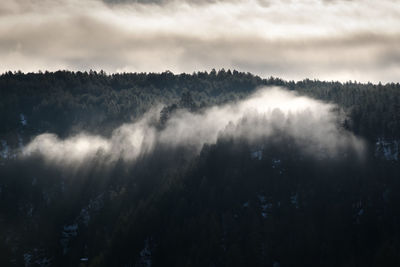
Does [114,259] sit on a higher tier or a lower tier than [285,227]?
lower

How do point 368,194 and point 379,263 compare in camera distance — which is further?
point 368,194

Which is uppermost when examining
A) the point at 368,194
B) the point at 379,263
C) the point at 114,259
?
the point at 368,194

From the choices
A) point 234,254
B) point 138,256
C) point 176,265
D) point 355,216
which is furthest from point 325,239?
point 138,256

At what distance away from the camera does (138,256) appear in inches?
7667

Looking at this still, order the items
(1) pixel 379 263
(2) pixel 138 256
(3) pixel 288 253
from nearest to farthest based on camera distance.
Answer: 1. (1) pixel 379 263
2. (3) pixel 288 253
3. (2) pixel 138 256

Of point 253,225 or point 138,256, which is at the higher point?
point 253,225

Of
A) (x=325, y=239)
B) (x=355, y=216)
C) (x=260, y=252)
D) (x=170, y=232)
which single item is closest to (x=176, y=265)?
(x=170, y=232)

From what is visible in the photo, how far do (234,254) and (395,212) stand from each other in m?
51.6

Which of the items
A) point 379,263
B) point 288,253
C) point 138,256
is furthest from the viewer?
point 138,256

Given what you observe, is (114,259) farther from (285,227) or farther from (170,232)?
(285,227)

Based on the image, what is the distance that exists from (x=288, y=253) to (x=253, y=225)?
16.1 m

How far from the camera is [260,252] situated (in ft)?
607

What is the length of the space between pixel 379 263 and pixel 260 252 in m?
35.2

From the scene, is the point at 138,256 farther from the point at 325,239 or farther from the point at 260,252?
the point at 325,239
